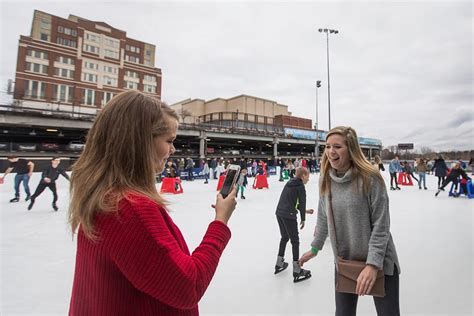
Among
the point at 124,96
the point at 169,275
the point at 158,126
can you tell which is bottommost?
the point at 169,275

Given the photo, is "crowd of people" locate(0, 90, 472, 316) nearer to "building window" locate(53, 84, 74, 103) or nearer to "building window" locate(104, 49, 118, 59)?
"building window" locate(53, 84, 74, 103)

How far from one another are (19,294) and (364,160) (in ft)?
12.7

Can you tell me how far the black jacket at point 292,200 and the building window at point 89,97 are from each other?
4787cm

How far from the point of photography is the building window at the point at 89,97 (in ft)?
138

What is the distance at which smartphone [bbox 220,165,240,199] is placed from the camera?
3.99 feet

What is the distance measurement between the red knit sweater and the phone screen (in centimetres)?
42

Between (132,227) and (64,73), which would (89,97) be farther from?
(132,227)

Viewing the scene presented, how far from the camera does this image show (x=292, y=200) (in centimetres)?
334

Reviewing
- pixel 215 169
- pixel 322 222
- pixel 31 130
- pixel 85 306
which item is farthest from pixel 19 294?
pixel 31 130

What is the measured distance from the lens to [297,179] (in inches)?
137

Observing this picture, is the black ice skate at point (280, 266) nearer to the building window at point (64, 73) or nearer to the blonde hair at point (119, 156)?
the blonde hair at point (119, 156)

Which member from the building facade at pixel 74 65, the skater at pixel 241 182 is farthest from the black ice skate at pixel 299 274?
the building facade at pixel 74 65

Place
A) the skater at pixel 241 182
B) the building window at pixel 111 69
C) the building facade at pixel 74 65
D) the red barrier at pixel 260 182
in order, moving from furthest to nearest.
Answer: the building window at pixel 111 69
the building facade at pixel 74 65
the red barrier at pixel 260 182
the skater at pixel 241 182

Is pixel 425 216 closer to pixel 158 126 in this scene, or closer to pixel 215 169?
pixel 158 126
